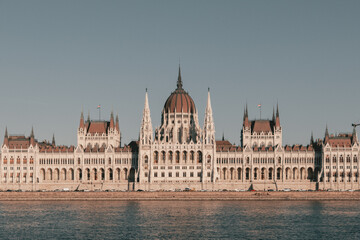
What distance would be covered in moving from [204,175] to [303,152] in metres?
27.5

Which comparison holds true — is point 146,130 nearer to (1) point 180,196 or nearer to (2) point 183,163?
(2) point 183,163

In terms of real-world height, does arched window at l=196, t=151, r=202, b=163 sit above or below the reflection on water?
above

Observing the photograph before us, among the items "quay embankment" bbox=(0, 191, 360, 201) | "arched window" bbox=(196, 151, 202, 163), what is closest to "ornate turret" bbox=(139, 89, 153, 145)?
"arched window" bbox=(196, 151, 202, 163)

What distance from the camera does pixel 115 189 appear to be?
18350cm

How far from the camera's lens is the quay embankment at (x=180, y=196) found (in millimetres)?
160375

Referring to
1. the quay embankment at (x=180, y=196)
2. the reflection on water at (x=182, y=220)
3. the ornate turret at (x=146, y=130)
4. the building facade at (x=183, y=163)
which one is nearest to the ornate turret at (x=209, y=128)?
the building facade at (x=183, y=163)

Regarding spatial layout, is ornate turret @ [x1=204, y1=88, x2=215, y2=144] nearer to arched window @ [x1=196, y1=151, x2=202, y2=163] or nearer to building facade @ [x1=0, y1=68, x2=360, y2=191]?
building facade @ [x1=0, y1=68, x2=360, y2=191]

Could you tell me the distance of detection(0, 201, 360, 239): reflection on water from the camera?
320 feet

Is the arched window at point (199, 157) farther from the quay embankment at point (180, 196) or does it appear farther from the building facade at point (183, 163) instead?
the quay embankment at point (180, 196)

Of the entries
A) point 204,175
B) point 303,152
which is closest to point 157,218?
point 204,175

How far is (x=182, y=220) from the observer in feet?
371

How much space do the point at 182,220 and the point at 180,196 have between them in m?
50.0

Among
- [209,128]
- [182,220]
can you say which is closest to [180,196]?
[209,128]

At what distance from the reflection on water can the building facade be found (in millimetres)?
35651
